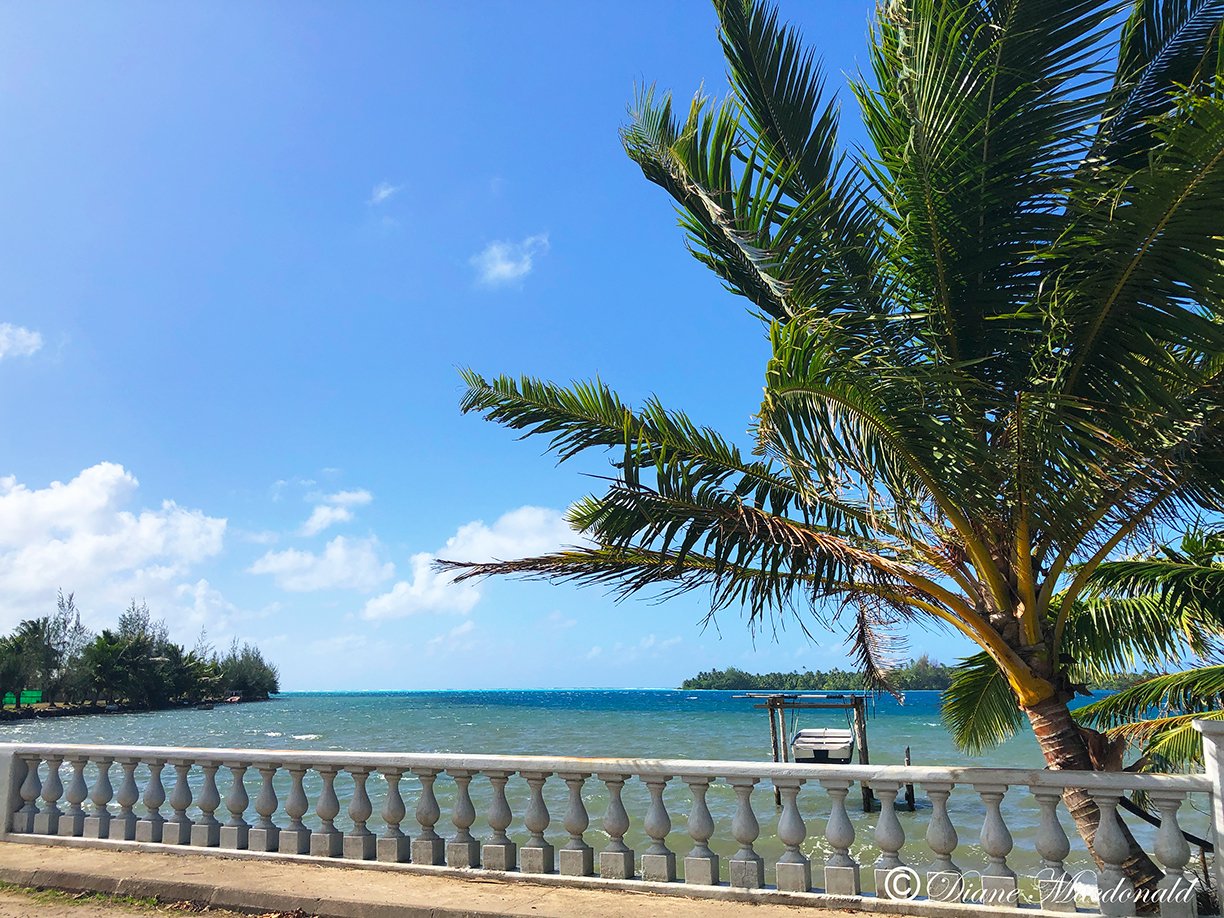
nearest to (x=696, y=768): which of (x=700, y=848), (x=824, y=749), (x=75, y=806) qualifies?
(x=700, y=848)

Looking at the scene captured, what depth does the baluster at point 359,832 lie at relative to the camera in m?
6.46

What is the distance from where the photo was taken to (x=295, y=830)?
6699 mm

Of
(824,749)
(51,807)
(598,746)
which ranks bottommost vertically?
(598,746)

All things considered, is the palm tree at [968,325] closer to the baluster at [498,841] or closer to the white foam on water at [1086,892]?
the white foam on water at [1086,892]

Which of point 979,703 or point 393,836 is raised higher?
point 979,703

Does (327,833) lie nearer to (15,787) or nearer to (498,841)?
(498,841)

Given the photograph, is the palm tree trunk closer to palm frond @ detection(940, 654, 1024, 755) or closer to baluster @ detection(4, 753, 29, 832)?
palm frond @ detection(940, 654, 1024, 755)

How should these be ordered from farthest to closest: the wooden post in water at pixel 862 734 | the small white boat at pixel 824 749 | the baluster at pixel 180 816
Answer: the small white boat at pixel 824 749 → the wooden post in water at pixel 862 734 → the baluster at pixel 180 816

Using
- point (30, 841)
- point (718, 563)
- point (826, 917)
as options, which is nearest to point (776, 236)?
point (718, 563)

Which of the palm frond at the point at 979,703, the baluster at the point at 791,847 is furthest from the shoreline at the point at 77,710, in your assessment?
the baluster at the point at 791,847

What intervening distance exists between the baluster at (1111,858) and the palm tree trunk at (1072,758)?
452 millimetres

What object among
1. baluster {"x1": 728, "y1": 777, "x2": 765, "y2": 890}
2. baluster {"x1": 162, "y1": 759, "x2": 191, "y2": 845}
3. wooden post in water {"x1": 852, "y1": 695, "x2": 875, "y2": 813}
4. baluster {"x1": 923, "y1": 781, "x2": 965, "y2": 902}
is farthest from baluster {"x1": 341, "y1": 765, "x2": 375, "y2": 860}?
wooden post in water {"x1": 852, "y1": 695, "x2": 875, "y2": 813}

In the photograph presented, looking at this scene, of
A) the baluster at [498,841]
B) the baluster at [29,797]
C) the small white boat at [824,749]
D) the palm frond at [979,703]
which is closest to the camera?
the baluster at [498,841]

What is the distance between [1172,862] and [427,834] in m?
4.63
